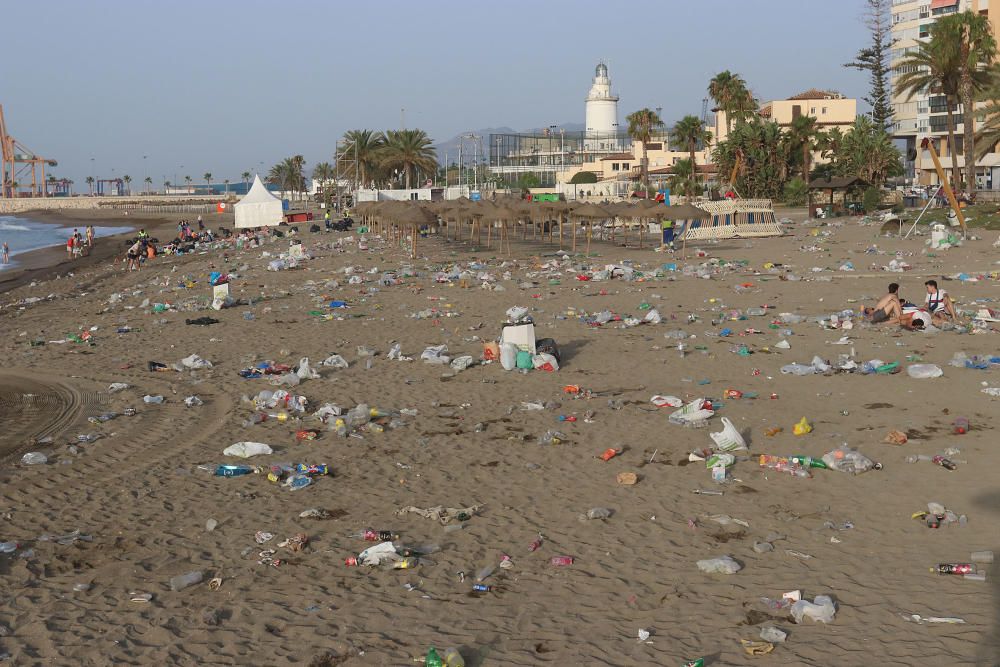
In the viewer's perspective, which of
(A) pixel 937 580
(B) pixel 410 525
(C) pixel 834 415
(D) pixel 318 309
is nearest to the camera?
(A) pixel 937 580

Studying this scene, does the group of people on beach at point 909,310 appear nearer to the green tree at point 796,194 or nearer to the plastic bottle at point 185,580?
the plastic bottle at point 185,580

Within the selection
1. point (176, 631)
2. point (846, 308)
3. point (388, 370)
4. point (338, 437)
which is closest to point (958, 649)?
point (176, 631)

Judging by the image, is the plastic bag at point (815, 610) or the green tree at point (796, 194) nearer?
the plastic bag at point (815, 610)

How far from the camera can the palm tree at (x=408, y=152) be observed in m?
72.2

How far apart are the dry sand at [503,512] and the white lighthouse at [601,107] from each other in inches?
4555

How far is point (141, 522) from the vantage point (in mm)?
6453

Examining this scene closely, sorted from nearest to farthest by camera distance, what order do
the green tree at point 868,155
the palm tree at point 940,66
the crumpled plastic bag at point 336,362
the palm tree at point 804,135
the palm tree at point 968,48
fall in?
the crumpled plastic bag at point 336,362 → the palm tree at point 968,48 → the palm tree at point 940,66 → the green tree at point 868,155 → the palm tree at point 804,135

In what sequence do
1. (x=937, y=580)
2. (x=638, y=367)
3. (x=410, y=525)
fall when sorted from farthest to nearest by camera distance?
(x=638, y=367), (x=410, y=525), (x=937, y=580)

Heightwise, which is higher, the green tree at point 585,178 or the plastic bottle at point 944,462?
the green tree at point 585,178

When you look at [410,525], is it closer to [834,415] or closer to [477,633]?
[477,633]

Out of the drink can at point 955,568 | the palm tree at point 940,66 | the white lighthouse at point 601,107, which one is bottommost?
the drink can at point 955,568

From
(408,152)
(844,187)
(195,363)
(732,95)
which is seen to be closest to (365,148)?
(408,152)

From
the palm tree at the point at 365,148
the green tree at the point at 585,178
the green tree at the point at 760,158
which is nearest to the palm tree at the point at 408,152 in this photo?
the palm tree at the point at 365,148

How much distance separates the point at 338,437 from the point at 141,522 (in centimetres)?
225
